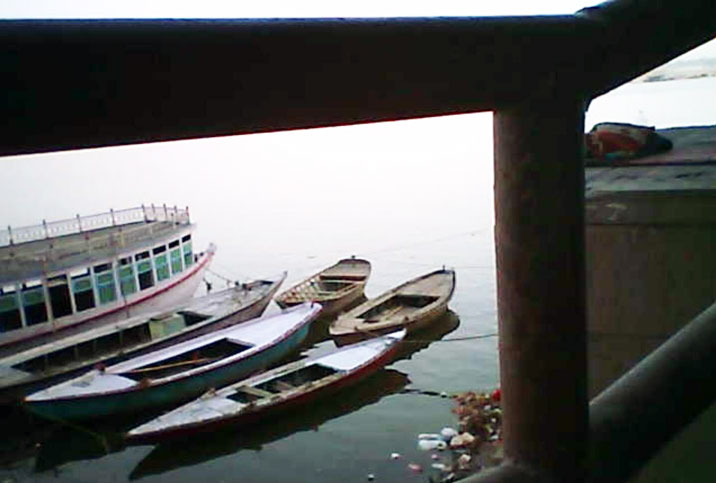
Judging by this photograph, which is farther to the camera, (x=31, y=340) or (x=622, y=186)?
(x=31, y=340)

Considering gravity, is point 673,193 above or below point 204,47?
below

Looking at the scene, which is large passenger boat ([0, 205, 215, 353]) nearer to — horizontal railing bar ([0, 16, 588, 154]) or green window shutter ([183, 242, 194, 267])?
green window shutter ([183, 242, 194, 267])

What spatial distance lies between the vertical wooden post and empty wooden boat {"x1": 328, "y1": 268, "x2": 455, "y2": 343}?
41.7ft

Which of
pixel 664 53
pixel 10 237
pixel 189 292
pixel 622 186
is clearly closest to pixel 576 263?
pixel 664 53

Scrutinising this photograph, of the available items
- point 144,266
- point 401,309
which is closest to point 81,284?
point 144,266

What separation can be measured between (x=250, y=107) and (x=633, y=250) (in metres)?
1.33

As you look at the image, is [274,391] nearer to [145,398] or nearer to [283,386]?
[283,386]

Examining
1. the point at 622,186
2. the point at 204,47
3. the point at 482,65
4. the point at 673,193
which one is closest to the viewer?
the point at 204,47

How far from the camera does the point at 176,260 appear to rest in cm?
1581

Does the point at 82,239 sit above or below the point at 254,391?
above

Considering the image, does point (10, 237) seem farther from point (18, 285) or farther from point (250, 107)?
point (250, 107)

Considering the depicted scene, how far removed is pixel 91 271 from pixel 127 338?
4.90ft

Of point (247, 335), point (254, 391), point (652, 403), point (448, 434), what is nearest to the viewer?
point (652, 403)

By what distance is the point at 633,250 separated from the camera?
1.55 metres
